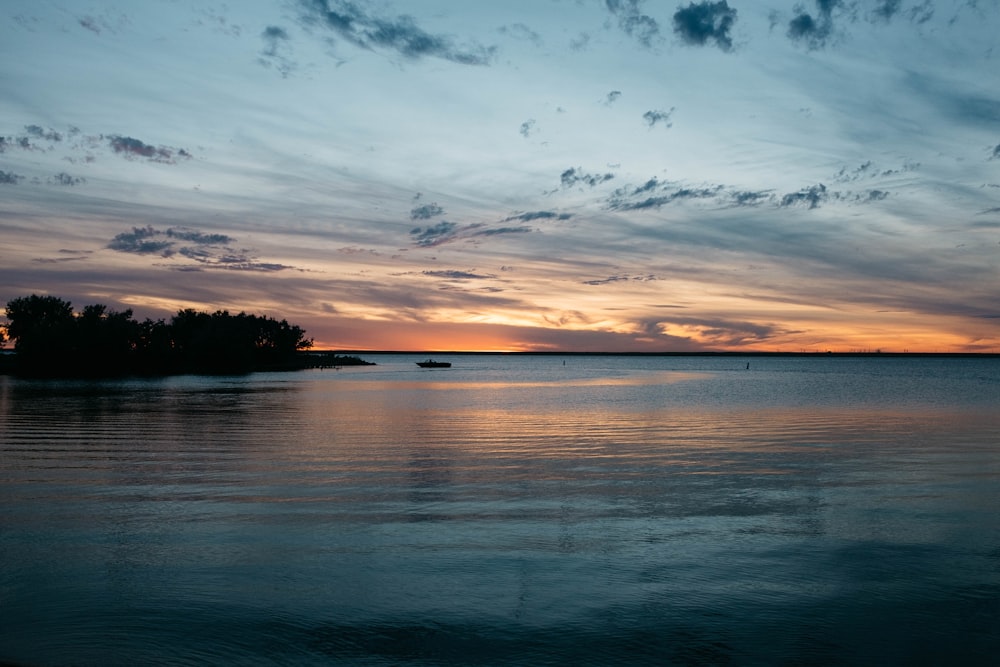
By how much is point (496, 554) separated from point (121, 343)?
12152 centimetres

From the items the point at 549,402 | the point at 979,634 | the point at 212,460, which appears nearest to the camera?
the point at 979,634

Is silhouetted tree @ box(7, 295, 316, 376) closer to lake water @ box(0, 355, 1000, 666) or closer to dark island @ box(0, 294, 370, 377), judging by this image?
→ dark island @ box(0, 294, 370, 377)

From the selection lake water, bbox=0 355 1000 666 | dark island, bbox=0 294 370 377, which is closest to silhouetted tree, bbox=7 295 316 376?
dark island, bbox=0 294 370 377

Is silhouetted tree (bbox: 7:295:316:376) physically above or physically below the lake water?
above

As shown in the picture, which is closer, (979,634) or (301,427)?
(979,634)

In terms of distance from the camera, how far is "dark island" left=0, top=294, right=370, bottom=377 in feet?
370

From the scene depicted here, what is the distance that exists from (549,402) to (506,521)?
150 feet

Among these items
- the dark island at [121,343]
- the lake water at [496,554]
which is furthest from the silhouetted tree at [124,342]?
the lake water at [496,554]

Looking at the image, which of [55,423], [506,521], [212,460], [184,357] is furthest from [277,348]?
[506,521]

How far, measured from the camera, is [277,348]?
612 feet

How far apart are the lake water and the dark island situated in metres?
95.9

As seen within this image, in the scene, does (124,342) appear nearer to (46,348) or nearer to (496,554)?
(46,348)

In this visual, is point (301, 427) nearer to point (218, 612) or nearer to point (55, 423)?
point (55, 423)

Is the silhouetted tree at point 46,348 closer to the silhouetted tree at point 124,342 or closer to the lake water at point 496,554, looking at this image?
the silhouetted tree at point 124,342
